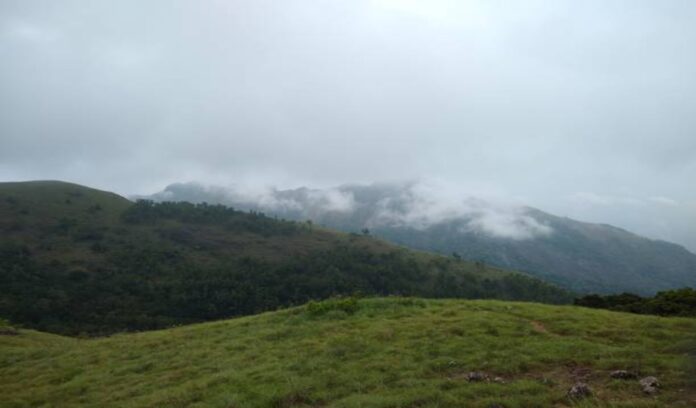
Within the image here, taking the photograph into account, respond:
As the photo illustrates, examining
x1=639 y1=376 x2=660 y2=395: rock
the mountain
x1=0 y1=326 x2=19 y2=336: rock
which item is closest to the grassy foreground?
x1=639 y1=376 x2=660 y2=395: rock

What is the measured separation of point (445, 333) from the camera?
54.9 ft

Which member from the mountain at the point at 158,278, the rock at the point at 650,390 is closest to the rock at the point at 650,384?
the rock at the point at 650,390

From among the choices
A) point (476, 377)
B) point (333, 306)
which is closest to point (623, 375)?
point (476, 377)

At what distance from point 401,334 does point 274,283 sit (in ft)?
490

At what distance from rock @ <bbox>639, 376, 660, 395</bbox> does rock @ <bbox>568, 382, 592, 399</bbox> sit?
1227mm

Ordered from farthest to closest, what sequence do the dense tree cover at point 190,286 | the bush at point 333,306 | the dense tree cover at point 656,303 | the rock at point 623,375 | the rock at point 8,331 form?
the dense tree cover at point 190,286, the rock at point 8,331, the dense tree cover at point 656,303, the bush at point 333,306, the rock at point 623,375

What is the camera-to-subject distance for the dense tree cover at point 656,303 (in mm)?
24094

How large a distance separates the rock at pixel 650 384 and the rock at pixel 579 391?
1227mm

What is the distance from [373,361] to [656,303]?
772 inches

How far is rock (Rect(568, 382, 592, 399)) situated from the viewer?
10.6 m

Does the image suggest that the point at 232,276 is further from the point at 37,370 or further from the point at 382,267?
the point at 37,370

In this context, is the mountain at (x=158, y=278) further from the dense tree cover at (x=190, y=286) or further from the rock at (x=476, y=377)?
the rock at (x=476, y=377)

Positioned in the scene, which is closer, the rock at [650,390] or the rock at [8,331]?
the rock at [650,390]

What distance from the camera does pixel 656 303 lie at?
26.0 metres
